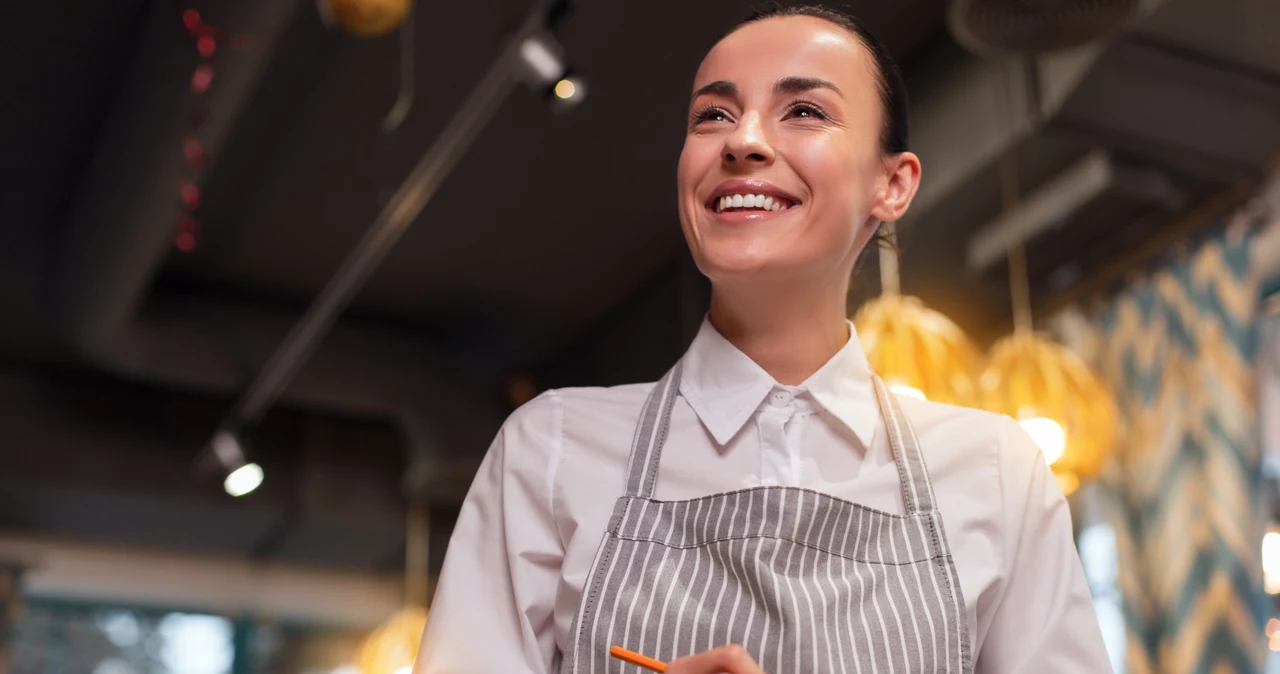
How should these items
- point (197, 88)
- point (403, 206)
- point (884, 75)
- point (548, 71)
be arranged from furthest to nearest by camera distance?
point (403, 206) < point (197, 88) < point (548, 71) < point (884, 75)

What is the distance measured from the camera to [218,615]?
7500 millimetres

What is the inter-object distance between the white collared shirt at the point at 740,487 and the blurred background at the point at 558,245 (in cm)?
174

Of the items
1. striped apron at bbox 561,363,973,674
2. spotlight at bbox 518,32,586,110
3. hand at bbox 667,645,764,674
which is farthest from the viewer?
spotlight at bbox 518,32,586,110

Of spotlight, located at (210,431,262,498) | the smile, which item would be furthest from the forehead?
spotlight, located at (210,431,262,498)

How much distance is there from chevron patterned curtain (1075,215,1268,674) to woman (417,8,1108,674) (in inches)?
119

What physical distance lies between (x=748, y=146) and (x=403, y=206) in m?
3.14

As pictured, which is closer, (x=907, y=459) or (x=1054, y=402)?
(x=907, y=459)

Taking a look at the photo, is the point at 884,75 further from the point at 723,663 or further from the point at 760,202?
the point at 723,663

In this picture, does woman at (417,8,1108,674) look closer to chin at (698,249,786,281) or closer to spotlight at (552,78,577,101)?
chin at (698,249,786,281)

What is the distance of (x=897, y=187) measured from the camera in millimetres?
1232

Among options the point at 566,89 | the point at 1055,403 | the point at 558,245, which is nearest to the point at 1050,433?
the point at 1055,403

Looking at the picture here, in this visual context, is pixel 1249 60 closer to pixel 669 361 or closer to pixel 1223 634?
pixel 1223 634

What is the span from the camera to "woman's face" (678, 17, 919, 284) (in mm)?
1106

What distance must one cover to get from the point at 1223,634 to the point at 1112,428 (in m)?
1.01
